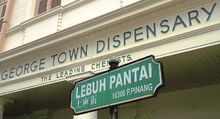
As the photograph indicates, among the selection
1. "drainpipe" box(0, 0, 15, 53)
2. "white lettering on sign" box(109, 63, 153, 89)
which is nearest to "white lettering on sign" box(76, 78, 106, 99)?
"white lettering on sign" box(109, 63, 153, 89)

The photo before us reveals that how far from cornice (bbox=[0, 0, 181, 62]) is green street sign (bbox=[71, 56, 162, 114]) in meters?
3.06

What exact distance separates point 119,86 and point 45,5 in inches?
252

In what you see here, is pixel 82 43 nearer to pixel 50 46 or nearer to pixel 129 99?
pixel 50 46

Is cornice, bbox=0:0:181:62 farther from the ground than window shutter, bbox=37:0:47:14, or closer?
closer

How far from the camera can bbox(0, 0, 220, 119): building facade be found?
240 inches

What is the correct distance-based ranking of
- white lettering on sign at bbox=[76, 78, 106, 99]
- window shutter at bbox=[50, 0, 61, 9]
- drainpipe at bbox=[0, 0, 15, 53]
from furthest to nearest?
1. drainpipe at bbox=[0, 0, 15, 53]
2. window shutter at bbox=[50, 0, 61, 9]
3. white lettering on sign at bbox=[76, 78, 106, 99]

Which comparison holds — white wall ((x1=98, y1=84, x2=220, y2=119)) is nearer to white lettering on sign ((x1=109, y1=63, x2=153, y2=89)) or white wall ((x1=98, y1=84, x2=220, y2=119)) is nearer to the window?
the window

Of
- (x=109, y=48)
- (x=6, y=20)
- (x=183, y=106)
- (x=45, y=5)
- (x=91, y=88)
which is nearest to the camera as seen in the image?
(x=91, y=88)

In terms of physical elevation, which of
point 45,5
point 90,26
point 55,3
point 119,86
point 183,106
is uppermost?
point 45,5

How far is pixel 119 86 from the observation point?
3426mm

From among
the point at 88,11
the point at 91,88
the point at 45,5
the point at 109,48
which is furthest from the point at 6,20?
the point at 91,88

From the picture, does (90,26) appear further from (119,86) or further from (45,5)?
(119,86)

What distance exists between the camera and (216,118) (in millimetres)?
7309

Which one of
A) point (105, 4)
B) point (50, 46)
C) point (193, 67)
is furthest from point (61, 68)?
point (193, 67)
